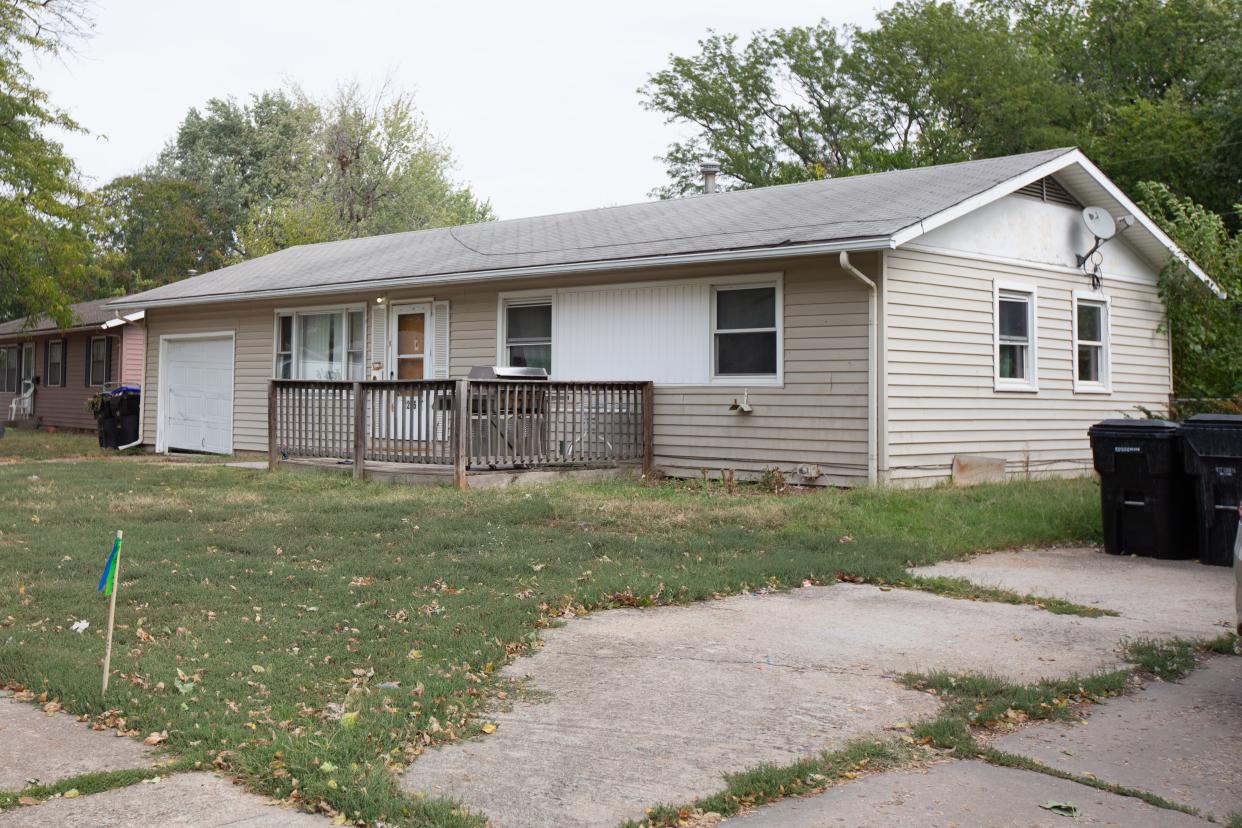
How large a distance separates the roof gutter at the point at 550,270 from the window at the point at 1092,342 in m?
5.16

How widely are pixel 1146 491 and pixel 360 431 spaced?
8.81 meters

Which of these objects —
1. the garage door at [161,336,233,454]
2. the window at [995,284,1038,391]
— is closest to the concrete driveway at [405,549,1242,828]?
the window at [995,284,1038,391]

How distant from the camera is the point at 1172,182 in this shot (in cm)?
2867

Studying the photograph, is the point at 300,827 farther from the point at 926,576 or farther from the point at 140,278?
the point at 140,278

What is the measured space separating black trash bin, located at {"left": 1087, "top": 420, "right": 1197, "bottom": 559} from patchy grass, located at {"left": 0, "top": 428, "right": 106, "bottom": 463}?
52.5 ft

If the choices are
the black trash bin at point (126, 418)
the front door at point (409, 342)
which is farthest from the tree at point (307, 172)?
the front door at point (409, 342)

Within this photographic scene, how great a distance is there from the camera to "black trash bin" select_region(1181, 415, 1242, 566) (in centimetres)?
870

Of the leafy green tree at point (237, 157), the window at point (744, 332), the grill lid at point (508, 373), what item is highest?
the leafy green tree at point (237, 157)

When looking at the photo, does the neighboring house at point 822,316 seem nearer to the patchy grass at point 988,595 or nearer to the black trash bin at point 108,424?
the patchy grass at point 988,595

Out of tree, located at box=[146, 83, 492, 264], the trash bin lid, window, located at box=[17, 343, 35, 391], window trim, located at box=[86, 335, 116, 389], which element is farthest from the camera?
tree, located at box=[146, 83, 492, 264]

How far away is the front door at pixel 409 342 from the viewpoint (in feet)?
55.7

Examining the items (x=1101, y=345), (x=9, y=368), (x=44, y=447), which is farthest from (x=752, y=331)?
(x=9, y=368)

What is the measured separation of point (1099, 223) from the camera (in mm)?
15070

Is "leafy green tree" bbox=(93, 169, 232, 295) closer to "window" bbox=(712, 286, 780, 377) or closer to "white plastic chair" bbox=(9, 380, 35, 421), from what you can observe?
"white plastic chair" bbox=(9, 380, 35, 421)
